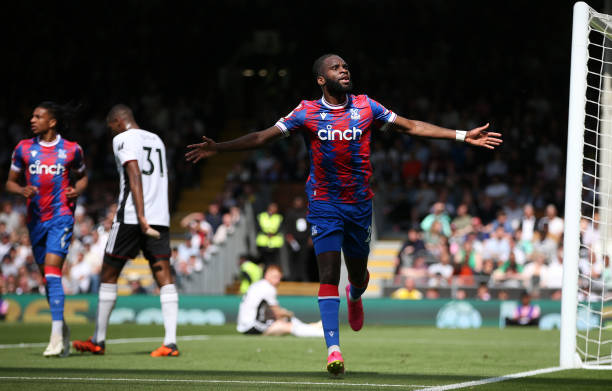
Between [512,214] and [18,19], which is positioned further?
[18,19]

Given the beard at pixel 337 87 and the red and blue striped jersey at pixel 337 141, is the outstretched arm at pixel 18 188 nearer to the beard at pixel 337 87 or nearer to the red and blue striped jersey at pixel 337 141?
the red and blue striped jersey at pixel 337 141

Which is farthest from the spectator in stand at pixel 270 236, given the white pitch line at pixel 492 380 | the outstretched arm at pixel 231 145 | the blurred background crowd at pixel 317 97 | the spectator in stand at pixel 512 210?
the outstretched arm at pixel 231 145

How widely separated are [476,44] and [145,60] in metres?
10.1

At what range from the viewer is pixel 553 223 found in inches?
776

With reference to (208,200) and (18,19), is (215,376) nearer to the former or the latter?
(208,200)

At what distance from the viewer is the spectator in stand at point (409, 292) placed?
1906 cm

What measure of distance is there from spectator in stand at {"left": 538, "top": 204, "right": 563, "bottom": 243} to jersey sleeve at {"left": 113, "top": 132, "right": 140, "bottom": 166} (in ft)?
39.1

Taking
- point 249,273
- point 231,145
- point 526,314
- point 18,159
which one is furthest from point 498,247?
point 231,145

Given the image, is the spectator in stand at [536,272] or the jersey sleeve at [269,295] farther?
the spectator in stand at [536,272]

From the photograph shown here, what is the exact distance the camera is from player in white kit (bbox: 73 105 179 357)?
9578 mm

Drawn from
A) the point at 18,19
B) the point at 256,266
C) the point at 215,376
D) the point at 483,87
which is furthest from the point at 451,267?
the point at 18,19

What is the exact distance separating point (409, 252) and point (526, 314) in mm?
3210

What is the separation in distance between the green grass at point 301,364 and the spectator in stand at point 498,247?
5.91 meters

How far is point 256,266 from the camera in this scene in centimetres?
2128
